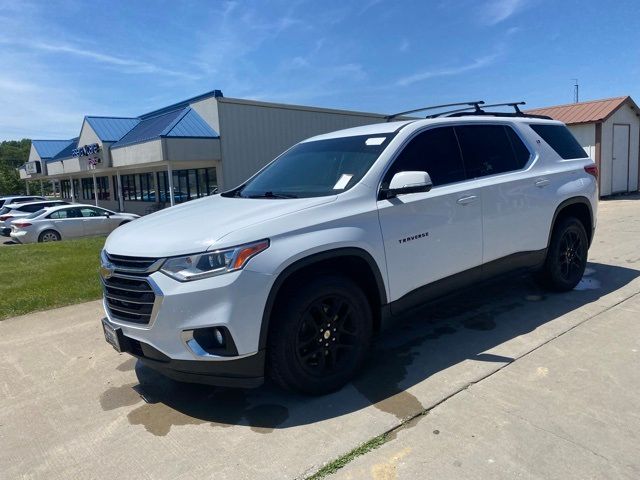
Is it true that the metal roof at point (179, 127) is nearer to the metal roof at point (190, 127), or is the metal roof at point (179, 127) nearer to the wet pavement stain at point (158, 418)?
the metal roof at point (190, 127)

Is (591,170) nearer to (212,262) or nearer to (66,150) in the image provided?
(212,262)

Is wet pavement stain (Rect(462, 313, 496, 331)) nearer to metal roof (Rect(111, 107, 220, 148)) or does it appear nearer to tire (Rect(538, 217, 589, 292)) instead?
tire (Rect(538, 217, 589, 292))

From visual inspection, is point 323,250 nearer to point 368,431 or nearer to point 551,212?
point 368,431

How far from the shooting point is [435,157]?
4215mm

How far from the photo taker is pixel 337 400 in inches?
Result: 134

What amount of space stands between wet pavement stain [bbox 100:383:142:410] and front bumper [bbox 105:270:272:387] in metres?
0.65

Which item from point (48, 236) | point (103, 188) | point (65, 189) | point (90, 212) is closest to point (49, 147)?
point (65, 189)

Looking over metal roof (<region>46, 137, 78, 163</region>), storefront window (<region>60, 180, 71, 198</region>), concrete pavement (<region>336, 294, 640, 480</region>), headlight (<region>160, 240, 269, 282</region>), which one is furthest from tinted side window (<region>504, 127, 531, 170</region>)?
storefront window (<region>60, 180, 71, 198</region>)

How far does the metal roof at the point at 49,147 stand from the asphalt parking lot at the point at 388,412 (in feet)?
140

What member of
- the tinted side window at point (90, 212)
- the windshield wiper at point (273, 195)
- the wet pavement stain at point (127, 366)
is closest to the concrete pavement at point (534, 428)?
the windshield wiper at point (273, 195)

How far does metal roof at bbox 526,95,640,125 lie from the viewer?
1998 centimetres

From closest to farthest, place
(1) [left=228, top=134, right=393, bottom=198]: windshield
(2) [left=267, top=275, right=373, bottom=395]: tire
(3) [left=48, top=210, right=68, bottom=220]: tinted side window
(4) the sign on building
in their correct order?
(2) [left=267, top=275, right=373, bottom=395]: tire < (1) [left=228, top=134, right=393, bottom=198]: windshield < (3) [left=48, top=210, right=68, bottom=220]: tinted side window < (4) the sign on building

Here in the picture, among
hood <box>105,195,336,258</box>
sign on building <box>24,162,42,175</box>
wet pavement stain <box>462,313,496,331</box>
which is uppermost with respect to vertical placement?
sign on building <box>24,162,42,175</box>

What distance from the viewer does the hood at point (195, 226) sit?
9.99 feet
